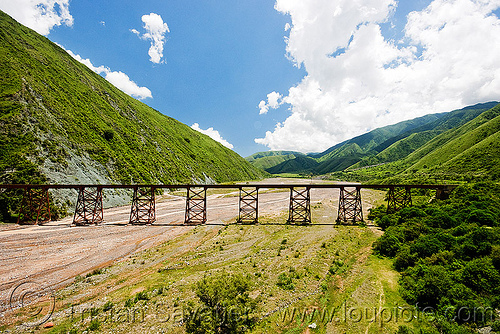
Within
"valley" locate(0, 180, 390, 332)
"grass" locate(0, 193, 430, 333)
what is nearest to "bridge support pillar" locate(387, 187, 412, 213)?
"valley" locate(0, 180, 390, 332)

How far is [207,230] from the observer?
2655 centimetres

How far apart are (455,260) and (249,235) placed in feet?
60.4

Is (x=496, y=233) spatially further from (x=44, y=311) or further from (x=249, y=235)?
(x=44, y=311)

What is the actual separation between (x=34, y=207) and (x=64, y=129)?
2163 centimetres

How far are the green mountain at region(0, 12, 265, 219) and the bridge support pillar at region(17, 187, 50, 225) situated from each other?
10.8 ft

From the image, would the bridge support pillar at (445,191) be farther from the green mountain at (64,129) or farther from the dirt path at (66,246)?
the green mountain at (64,129)

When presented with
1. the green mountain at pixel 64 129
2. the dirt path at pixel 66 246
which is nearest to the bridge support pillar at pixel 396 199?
the dirt path at pixel 66 246

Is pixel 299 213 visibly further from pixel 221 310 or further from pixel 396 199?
pixel 221 310

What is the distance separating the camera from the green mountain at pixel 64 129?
32.4 meters

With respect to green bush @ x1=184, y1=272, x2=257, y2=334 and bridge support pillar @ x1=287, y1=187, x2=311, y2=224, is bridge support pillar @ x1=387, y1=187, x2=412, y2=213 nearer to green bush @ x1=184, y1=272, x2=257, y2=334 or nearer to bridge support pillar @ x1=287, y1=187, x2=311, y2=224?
bridge support pillar @ x1=287, y1=187, x2=311, y2=224

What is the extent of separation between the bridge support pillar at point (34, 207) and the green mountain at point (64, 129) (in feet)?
10.8

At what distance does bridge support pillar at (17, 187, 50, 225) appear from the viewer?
26.9m

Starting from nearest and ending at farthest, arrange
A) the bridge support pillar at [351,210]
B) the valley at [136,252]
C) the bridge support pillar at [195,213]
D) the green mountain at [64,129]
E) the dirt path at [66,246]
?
the valley at [136,252], the dirt path at [66,246], the bridge support pillar at [351,210], the bridge support pillar at [195,213], the green mountain at [64,129]

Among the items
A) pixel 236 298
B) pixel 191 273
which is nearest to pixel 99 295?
pixel 191 273
